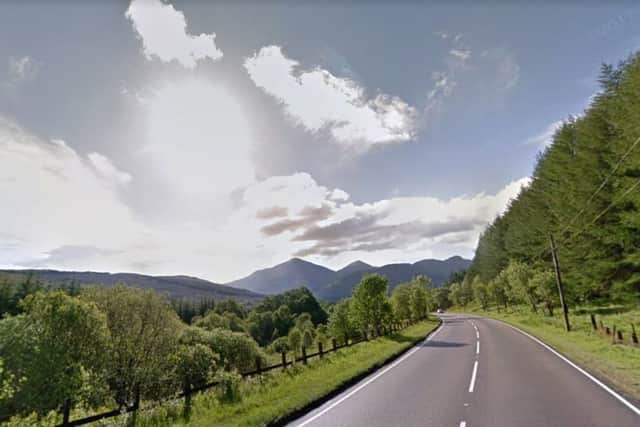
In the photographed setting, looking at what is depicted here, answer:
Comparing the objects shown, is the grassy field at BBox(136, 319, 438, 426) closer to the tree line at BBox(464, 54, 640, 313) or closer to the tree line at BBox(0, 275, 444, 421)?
the tree line at BBox(0, 275, 444, 421)

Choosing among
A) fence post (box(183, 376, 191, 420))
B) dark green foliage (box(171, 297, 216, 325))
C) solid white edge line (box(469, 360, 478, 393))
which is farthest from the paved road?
dark green foliage (box(171, 297, 216, 325))

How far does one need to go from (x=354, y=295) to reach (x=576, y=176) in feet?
82.6

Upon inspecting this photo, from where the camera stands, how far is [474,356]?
17016 millimetres

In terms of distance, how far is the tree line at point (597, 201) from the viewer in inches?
959

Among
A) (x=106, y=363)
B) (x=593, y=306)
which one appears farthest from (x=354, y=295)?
(x=593, y=306)

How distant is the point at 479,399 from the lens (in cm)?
909

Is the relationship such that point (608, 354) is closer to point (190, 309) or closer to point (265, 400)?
point (265, 400)

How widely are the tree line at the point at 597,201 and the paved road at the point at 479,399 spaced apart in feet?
42.1

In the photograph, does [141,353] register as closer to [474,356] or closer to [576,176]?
[474,356]

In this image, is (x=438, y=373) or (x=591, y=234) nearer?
(x=438, y=373)

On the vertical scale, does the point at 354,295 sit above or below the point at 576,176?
below

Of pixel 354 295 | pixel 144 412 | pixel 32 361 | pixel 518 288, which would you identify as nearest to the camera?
pixel 144 412

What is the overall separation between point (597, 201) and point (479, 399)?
30501mm

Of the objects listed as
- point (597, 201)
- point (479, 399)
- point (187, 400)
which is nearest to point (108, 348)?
point (187, 400)
